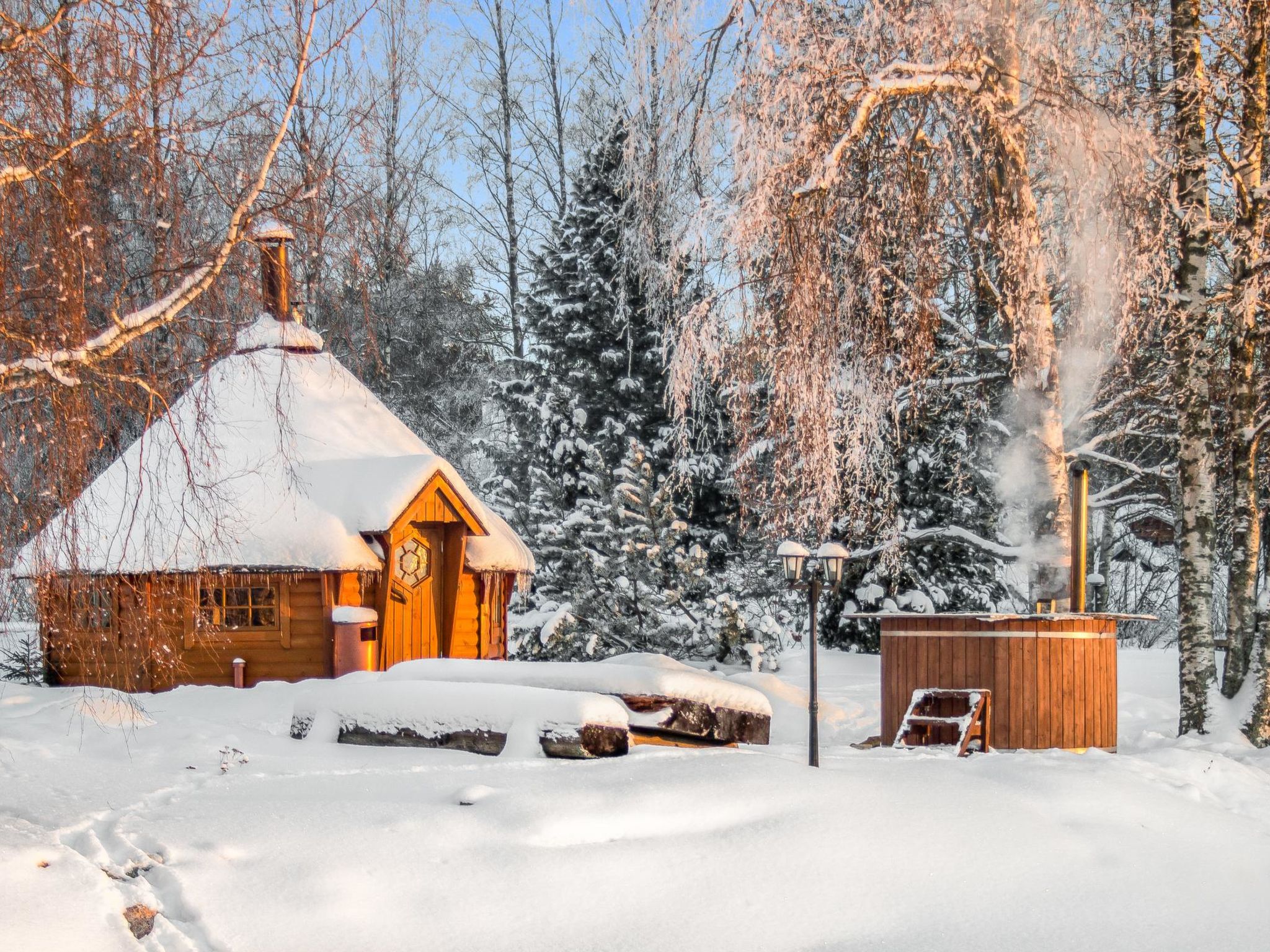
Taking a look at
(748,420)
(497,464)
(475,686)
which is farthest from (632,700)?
(497,464)

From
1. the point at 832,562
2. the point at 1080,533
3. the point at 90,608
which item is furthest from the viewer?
the point at 1080,533

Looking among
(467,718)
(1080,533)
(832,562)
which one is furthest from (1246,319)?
(467,718)

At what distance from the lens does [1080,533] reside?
11.6 meters

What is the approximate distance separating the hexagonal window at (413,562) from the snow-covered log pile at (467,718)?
6024mm

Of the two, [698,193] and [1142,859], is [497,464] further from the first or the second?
[1142,859]

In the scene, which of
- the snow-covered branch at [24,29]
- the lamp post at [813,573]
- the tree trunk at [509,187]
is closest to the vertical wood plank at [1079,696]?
the lamp post at [813,573]

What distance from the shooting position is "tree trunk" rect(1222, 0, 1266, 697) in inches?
416

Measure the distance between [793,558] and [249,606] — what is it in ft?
27.1

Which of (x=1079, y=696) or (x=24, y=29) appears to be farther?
(x=1079, y=696)

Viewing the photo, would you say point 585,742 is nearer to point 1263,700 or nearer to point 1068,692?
point 1068,692

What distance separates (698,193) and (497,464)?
14669 mm

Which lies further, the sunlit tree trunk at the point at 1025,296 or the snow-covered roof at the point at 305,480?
the snow-covered roof at the point at 305,480

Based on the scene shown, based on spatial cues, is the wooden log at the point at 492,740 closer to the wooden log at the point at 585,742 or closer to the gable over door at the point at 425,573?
the wooden log at the point at 585,742

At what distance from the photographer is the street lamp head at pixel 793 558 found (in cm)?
934
